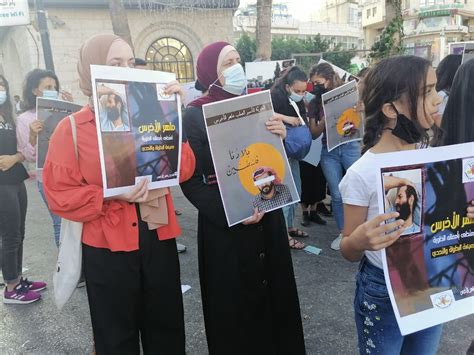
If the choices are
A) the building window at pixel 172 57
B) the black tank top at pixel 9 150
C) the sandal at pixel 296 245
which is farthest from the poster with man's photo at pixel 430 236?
the building window at pixel 172 57

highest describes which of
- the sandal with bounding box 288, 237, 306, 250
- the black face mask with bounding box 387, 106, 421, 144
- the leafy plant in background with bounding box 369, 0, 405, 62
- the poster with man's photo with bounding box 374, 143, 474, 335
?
the leafy plant in background with bounding box 369, 0, 405, 62

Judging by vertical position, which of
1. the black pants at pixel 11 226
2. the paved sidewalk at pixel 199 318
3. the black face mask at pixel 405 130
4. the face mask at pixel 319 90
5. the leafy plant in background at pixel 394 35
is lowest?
the paved sidewalk at pixel 199 318

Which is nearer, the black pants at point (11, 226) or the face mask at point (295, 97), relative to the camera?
the black pants at point (11, 226)

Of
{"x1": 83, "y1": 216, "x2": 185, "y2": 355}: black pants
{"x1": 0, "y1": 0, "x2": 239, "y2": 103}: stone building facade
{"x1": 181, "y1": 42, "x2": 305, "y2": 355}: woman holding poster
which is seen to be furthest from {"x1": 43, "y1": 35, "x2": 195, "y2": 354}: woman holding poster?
{"x1": 0, "y1": 0, "x2": 239, "y2": 103}: stone building facade

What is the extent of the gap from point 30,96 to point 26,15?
3.93m

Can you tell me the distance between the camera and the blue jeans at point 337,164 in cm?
401

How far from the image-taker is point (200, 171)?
196 cm

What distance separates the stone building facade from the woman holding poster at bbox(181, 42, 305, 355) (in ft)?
39.8

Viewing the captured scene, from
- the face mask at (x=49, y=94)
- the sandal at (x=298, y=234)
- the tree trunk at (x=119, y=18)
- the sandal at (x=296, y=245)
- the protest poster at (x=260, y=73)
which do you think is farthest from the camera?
the tree trunk at (x=119, y=18)

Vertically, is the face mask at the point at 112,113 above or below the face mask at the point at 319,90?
below

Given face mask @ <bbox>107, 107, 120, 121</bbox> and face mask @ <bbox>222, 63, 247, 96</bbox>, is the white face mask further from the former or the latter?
face mask @ <bbox>107, 107, 120, 121</bbox>

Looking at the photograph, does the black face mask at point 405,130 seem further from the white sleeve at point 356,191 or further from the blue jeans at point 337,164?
the blue jeans at point 337,164

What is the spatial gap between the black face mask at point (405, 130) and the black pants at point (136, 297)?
3.93ft

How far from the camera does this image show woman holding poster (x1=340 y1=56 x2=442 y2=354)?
1.37 m
